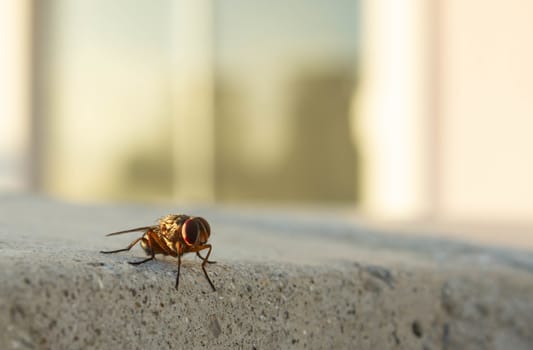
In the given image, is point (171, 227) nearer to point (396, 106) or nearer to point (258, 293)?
point (258, 293)

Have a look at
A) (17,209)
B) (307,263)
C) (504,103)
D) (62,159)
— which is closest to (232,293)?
(307,263)

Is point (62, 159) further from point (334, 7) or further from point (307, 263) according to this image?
point (307, 263)

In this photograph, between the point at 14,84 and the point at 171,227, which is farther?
the point at 14,84

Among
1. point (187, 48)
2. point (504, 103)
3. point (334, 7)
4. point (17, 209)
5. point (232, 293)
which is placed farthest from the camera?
point (187, 48)

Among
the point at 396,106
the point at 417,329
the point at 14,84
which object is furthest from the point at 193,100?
the point at 417,329

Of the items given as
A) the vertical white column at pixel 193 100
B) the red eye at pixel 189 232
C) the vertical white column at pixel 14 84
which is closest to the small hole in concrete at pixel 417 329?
the red eye at pixel 189 232

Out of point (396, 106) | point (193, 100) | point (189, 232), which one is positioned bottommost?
point (189, 232)
